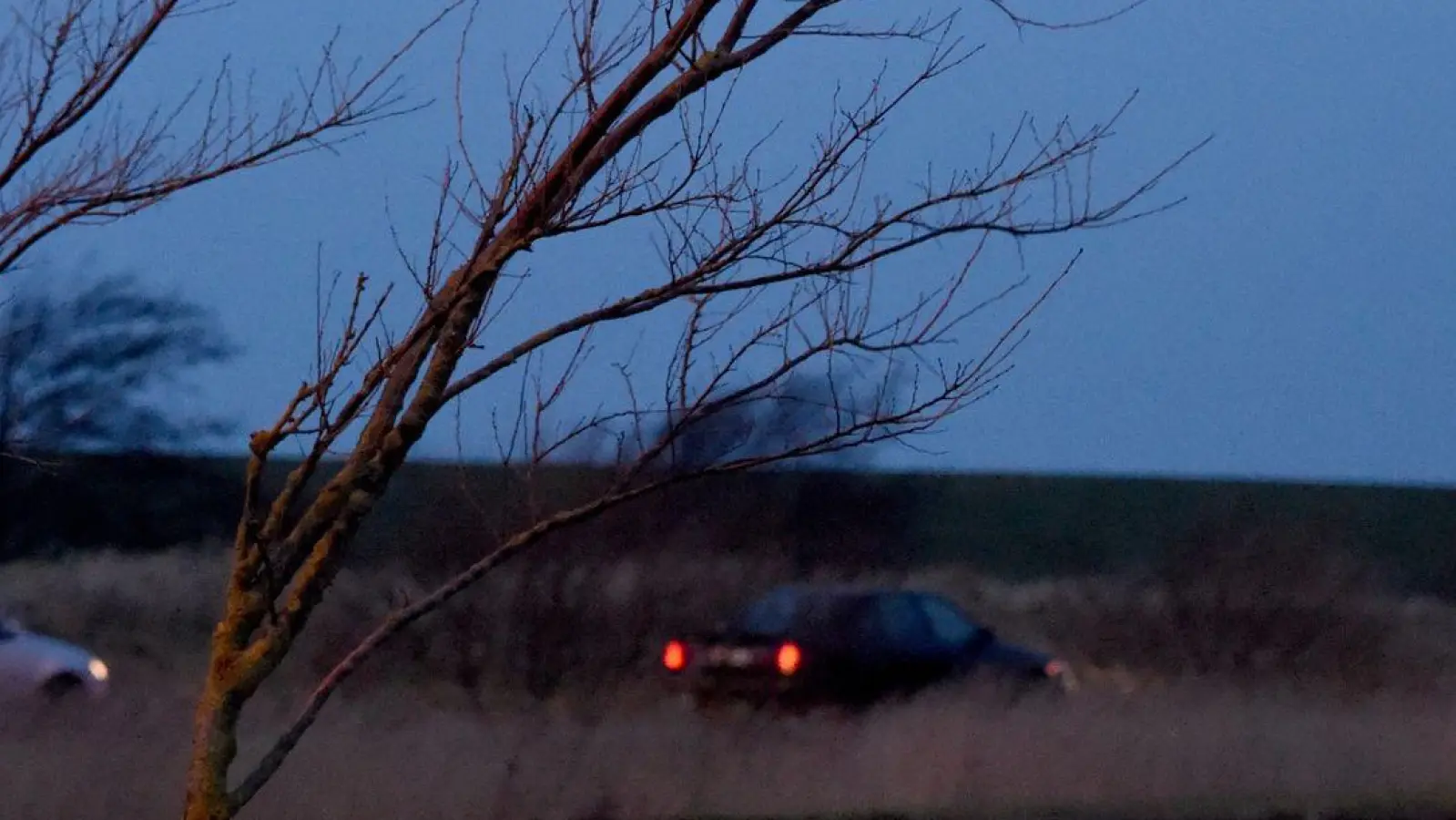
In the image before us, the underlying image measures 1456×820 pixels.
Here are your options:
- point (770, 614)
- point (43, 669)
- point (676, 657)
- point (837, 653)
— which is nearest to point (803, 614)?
point (770, 614)

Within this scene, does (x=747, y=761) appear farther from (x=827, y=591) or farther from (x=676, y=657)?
(x=827, y=591)

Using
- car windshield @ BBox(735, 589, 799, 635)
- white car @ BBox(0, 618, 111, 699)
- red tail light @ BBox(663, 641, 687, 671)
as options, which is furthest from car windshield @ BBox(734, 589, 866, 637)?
white car @ BBox(0, 618, 111, 699)

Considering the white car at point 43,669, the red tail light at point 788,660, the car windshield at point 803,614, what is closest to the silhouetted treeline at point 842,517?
the car windshield at point 803,614

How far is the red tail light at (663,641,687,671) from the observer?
1311cm

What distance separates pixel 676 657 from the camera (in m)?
13.2

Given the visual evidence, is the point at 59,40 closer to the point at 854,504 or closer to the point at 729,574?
the point at 729,574

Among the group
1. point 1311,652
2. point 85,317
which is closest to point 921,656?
point 1311,652

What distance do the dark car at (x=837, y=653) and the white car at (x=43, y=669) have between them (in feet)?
14.3

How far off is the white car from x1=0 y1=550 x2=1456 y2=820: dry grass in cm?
53

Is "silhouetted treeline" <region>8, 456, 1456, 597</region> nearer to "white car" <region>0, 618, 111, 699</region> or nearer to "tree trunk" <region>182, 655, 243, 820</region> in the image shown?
"white car" <region>0, 618, 111, 699</region>

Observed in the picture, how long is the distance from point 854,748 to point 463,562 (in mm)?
3818

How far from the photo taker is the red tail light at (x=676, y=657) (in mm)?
13109

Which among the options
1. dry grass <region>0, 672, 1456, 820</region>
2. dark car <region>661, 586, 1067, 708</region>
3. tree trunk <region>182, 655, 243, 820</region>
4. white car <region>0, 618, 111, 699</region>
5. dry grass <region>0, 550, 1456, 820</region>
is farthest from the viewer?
white car <region>0, 618, 111, 699</region>

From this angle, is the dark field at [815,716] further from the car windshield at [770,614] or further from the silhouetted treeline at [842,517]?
the car windshield at [770,614]
